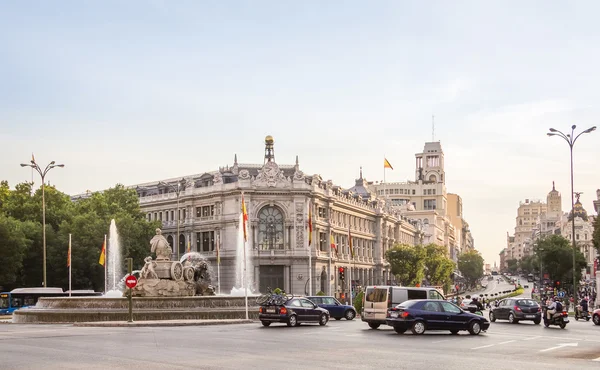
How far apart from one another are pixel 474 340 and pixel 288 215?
6927 centimetres

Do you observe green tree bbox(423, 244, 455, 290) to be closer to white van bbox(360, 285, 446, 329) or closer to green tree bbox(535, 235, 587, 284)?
green tree bbox(535, 235, 587, 284)

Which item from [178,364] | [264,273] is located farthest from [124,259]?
[178,364]

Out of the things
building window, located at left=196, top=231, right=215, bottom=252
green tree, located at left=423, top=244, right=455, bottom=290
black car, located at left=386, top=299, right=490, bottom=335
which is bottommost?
green tree, located at left=423, top=244, right=455, bottom=290

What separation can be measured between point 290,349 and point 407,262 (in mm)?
87262

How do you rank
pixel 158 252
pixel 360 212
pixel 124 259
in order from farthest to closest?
pixel 360 212
pixel 124 259
pixel 158 252

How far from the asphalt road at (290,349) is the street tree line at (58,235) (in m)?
41.6

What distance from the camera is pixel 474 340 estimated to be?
28891 millimetres

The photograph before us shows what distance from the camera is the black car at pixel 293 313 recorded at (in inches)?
1447

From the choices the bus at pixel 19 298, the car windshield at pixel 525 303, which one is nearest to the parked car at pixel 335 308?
the car windshield at pixel 525 303

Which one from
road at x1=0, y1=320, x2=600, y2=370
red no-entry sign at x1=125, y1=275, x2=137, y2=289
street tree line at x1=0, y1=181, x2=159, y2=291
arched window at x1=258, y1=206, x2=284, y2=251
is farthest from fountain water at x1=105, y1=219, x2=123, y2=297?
road at x1=0, y1=320, x2=600, y2=370

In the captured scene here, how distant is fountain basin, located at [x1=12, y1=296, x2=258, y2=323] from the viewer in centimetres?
4081

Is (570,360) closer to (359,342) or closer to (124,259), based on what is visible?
(359,342)

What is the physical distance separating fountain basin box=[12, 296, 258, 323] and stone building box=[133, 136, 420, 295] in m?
46.7

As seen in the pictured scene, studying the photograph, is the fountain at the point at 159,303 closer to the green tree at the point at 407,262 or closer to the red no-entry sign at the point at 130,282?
the red no-entry sign at the point at 130,282
